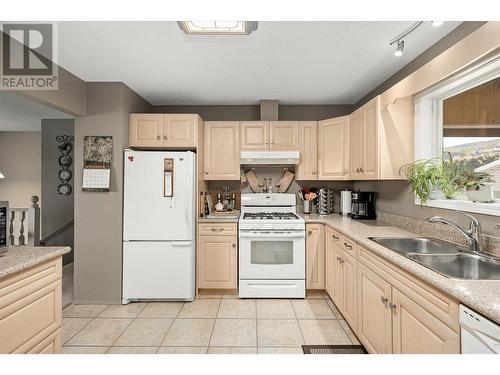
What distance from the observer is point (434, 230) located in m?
2.04

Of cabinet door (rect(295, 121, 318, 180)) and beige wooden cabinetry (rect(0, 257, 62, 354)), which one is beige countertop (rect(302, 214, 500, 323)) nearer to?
cabinet door (rect(295, 121, 318, 180))

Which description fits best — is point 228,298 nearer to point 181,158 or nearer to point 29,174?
point 181,158

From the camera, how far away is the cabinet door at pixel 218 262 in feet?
9.86

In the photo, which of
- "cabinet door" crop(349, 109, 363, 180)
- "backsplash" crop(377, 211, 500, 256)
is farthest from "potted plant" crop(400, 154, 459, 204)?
"cabinet door" crop(349, 109, 363, 180)

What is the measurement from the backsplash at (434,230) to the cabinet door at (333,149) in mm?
739

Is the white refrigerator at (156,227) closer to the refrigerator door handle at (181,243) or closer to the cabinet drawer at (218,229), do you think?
the refrigerator door handle at (181,243)

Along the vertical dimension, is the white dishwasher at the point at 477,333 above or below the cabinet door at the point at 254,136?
below

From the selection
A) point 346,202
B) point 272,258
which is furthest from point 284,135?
point 272,258

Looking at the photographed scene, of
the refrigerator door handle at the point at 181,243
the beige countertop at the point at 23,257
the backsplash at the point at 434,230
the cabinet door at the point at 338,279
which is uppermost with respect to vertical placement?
the backsplash at the point at 434,230

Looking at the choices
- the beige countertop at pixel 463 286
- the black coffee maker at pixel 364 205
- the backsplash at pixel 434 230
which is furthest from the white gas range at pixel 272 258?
the beige countertop at pixel 463 286

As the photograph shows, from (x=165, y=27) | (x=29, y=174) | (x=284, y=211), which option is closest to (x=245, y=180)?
(x=284, y=211)

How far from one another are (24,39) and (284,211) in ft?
10.1

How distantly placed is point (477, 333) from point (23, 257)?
208cm

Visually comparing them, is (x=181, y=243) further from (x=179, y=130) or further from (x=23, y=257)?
(x=23, y=257)
